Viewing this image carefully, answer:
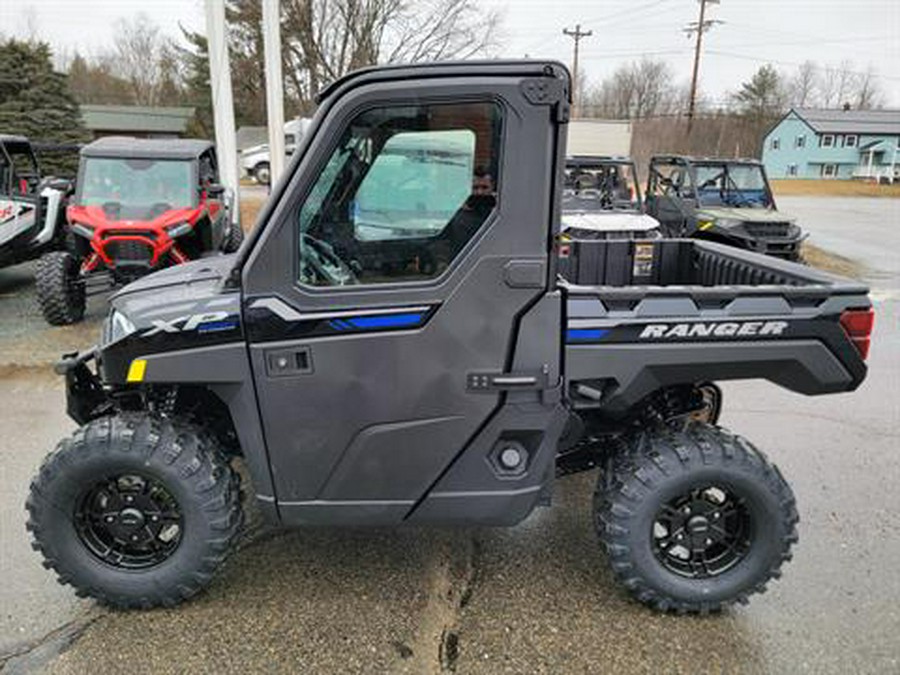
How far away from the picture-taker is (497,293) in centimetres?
252

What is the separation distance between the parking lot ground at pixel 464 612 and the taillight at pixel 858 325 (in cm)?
114

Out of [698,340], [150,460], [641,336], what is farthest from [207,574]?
[698,340]

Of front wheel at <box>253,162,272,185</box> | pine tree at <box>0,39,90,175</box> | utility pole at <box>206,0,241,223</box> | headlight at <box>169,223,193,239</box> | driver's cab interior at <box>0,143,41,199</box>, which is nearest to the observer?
headlight at <box>169,223,193,239</box>

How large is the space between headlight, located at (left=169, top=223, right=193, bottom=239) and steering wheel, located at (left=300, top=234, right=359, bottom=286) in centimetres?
595

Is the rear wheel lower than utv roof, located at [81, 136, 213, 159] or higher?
lower

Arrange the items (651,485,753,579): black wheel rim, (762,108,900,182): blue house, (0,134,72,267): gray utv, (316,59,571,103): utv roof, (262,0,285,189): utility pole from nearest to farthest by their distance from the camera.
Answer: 1. (316,59,571,103): utv roof
2. (651,485,753,579): black wheel rim
3. (0,134,72,267): gray utv
4. (262,0,285,189): utility pole
5. (762,108,900,182): blue house

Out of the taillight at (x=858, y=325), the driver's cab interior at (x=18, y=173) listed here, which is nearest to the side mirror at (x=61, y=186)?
the driver's cab interior at (x=18, y=173)

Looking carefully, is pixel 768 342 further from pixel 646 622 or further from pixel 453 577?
pixel 453 577

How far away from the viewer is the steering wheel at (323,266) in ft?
8.31

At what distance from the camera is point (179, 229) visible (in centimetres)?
789

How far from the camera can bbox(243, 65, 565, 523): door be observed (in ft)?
8.00

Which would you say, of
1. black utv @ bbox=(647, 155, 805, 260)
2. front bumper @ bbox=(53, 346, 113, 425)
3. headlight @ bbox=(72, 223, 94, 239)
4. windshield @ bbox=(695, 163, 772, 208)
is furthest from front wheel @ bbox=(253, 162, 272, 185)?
front bumper @ bbox=(53, 346, 113, 425)

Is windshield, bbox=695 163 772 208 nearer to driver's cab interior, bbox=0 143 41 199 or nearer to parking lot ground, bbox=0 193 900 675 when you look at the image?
parking lot ground, bbox=0 193 900 675

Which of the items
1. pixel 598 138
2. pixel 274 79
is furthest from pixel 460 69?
pixel 598 138
